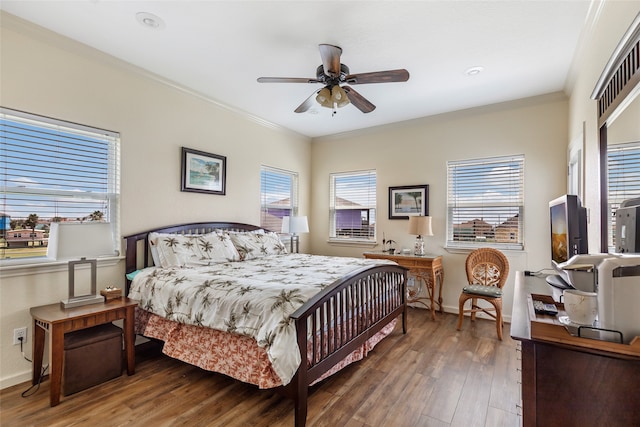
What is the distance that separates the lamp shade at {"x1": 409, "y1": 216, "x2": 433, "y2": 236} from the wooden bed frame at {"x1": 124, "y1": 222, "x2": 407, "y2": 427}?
84cm

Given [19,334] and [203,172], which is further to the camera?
[203,172]

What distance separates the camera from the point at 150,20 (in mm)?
2342

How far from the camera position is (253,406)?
208 cm

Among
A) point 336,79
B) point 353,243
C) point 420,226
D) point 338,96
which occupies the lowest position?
point 353,243

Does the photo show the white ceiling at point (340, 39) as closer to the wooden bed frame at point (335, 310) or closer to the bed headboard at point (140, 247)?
the bed headboard at point (140, 247)

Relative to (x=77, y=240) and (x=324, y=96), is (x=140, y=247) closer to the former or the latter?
(x=77, y=240)

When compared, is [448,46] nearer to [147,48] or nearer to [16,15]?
[147,48]

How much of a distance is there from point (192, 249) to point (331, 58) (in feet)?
7.33

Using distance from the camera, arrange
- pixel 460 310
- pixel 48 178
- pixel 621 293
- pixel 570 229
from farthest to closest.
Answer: pixel 460 310 < pixel 48 178 < pixel 570 229 < pixel 621 293

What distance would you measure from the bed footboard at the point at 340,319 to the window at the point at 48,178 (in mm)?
2196


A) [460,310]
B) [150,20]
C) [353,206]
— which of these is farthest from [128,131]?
[460,310]

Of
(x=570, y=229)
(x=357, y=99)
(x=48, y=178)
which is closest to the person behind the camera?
(x=570, y=229)

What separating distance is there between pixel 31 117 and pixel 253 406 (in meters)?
2.82

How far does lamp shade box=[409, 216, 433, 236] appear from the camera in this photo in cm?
408
